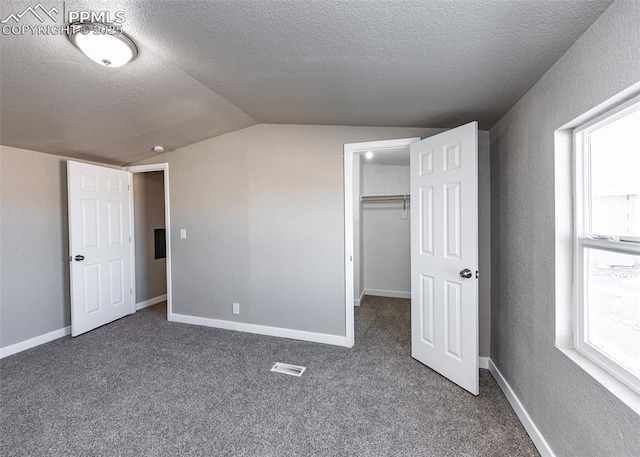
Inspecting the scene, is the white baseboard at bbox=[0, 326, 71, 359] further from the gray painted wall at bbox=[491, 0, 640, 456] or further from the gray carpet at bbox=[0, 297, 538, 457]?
the gray painted wall at bbox=[491, 0, 640, 456]

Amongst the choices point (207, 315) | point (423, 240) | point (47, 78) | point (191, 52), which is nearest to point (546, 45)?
point (423, 240)

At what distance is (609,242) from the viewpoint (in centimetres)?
121

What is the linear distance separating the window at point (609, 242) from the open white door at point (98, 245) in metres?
4.38

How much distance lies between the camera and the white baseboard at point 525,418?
1.52m

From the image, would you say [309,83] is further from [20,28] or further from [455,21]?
[20,28]

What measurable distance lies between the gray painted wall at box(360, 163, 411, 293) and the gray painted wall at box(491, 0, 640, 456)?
2285 millimetres

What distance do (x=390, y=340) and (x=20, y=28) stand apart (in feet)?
11.5

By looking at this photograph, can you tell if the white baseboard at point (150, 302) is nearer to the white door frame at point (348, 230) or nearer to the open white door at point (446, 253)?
the white door frame at point (348, 230)

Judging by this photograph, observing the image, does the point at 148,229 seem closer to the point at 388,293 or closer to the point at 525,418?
the point at 388,293

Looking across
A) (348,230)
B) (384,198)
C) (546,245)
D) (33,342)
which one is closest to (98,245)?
(33,342)

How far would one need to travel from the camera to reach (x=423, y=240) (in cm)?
246

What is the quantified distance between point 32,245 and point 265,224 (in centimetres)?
242

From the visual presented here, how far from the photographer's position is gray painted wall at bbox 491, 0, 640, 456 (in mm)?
1062

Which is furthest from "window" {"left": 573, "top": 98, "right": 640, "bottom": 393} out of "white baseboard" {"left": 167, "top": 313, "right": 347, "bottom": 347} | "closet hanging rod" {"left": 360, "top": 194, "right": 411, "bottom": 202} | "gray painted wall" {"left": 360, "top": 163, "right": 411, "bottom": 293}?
"gray painted wall" {"left": 360, "top": 163, "right": 411, "bottom": 293}
